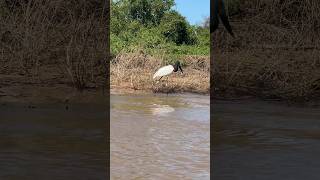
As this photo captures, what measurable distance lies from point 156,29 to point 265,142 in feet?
40.7

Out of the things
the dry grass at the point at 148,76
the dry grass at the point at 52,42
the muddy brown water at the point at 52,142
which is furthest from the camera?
the dry grass at the point at 148,76

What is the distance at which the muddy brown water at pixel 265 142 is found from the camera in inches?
203

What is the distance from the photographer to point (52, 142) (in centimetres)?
630

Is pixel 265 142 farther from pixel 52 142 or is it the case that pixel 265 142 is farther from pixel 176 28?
pixel 176 28

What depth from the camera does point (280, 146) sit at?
21.4 ft

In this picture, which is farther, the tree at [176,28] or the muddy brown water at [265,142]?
the tree at [176,28]

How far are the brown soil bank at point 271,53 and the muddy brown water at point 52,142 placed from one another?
136 inches

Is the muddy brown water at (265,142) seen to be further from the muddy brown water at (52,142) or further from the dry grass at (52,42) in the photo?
the dry grass at (52,42)

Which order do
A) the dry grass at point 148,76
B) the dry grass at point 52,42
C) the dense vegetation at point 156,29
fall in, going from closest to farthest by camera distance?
the dry grass at point 52,42
the dry grass at point 148,76
the dense vegetation at point 156,29

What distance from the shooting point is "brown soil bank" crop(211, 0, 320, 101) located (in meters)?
11.4

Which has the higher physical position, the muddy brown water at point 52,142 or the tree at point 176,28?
the tree at point 176,28

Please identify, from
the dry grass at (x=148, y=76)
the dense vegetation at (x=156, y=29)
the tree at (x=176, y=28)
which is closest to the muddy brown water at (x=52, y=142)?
the dry grass at (x=148, y=76)

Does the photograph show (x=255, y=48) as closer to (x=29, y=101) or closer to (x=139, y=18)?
(x=29, y=101)

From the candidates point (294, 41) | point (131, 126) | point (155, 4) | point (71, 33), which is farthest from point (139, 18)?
point (131, 126)
